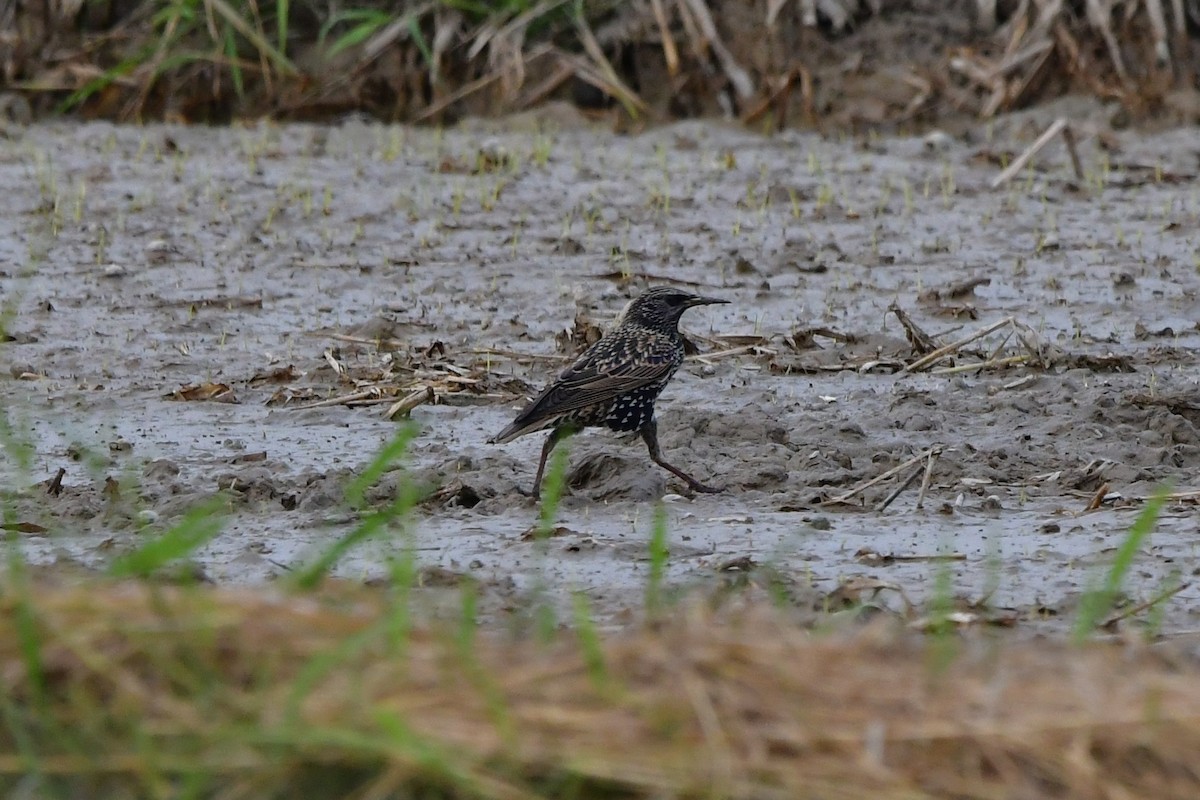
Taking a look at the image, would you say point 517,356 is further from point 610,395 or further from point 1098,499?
point 1098,499

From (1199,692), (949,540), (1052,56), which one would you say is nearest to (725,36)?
(1052,56)

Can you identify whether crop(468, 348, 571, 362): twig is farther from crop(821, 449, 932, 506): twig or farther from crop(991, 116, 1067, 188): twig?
crop(991, 116, 1067, 188): twig

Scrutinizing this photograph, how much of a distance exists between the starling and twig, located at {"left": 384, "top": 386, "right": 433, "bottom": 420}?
71cm

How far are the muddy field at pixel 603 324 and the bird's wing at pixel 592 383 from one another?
0.78 ft

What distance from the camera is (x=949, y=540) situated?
6.64 metres

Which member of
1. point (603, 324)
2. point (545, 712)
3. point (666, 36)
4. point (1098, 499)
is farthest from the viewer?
point (666, 36)

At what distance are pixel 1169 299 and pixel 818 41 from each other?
5.68 meters

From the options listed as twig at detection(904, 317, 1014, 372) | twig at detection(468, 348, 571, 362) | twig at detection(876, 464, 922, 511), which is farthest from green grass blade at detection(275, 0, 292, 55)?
twig at detection(876, 464, 922, 511)

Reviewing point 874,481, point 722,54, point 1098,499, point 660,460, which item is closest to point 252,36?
point 722,54

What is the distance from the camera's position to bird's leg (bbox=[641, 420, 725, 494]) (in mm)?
7414

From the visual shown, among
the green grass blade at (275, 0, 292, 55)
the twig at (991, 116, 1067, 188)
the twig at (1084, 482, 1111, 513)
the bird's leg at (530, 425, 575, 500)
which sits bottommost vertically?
the bird's leg at (530, 425, 575, 500)

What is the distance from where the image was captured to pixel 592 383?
7668 mm

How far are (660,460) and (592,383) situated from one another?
41 centimetres

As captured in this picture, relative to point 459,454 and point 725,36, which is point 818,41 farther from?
point 459,454
